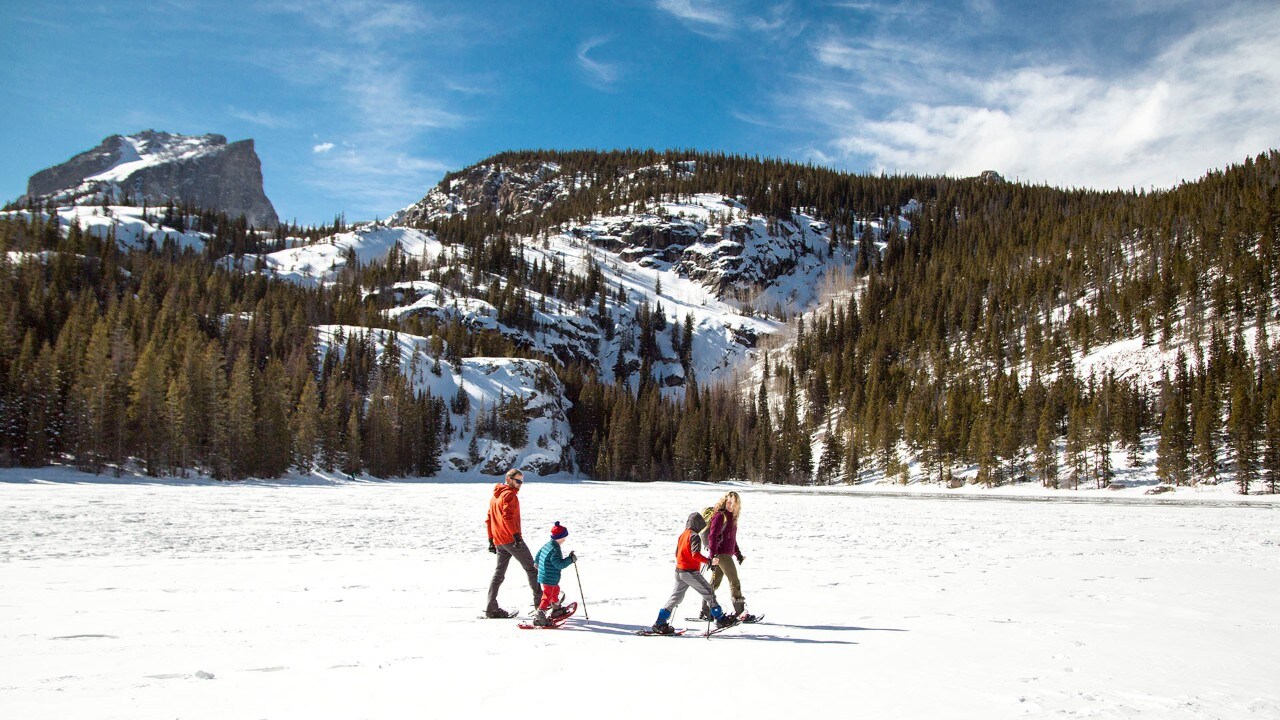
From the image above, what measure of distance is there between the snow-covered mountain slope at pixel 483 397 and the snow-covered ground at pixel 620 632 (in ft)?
280

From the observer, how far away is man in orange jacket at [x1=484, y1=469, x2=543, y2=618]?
36.0ft

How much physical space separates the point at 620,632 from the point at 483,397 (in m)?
109

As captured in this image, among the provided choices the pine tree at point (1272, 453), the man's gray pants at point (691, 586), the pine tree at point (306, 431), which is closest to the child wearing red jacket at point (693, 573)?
the man's gray pants at point (691, 586)

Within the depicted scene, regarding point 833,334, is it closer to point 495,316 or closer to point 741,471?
point 741,471

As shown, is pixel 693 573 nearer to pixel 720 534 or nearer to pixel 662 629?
pixel 662 629

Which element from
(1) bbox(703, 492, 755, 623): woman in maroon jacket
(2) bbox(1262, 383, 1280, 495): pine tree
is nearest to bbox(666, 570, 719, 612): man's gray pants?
(1) bbox(703, 492, 755, 623): woman in maroon jacket

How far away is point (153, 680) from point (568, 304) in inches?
6982

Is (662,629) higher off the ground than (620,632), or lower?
higher

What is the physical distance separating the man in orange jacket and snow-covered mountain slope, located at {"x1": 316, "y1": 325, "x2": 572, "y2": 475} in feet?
311

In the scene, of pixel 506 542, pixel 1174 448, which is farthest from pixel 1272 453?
pixel 506 542

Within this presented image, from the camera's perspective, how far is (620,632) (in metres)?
10.1

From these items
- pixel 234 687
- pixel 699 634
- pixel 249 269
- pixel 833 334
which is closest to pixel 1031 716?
pixel 699 634

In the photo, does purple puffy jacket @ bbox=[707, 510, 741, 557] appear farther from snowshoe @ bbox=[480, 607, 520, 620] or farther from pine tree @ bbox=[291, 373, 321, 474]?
pine tree @ bbox=[291, 373, 321, 474]

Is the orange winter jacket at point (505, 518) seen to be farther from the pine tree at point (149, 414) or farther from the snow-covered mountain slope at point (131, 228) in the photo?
the snow-covered mountain slope at point (131, 228)
